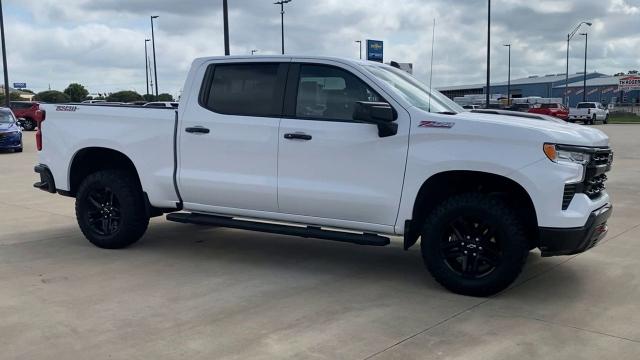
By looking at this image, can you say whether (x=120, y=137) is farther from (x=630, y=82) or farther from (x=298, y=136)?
(x=630, y=82)

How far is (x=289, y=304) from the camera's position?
16.3 feet

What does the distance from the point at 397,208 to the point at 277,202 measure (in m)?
1.13

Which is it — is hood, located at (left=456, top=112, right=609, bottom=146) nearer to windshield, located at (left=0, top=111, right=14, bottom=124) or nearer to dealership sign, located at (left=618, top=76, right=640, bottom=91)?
windshield, located at (left=0, top=111, right=14, bottom=124)

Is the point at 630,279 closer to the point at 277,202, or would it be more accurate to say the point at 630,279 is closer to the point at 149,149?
the point at 277,202

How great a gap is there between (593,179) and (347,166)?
1.98 metres

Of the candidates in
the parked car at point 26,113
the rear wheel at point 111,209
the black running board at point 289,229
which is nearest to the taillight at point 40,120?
the rear wheel at point 111,209

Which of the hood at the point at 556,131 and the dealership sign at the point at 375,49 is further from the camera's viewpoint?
the dealership sign at the point at 375,49

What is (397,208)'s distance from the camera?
5.29 m

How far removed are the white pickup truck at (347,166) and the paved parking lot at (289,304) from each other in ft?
1.38

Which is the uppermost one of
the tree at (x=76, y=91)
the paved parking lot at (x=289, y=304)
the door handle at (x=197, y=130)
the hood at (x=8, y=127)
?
the tree at (x=76, y=91)

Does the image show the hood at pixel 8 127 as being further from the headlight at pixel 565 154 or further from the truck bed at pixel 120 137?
the headlight at pixel 565 154

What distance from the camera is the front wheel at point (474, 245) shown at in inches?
193

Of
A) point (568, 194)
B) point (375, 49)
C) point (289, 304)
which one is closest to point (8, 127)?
point (375, 49)

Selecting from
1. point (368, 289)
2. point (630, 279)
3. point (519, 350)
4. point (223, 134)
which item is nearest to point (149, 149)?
point (223, 134)
